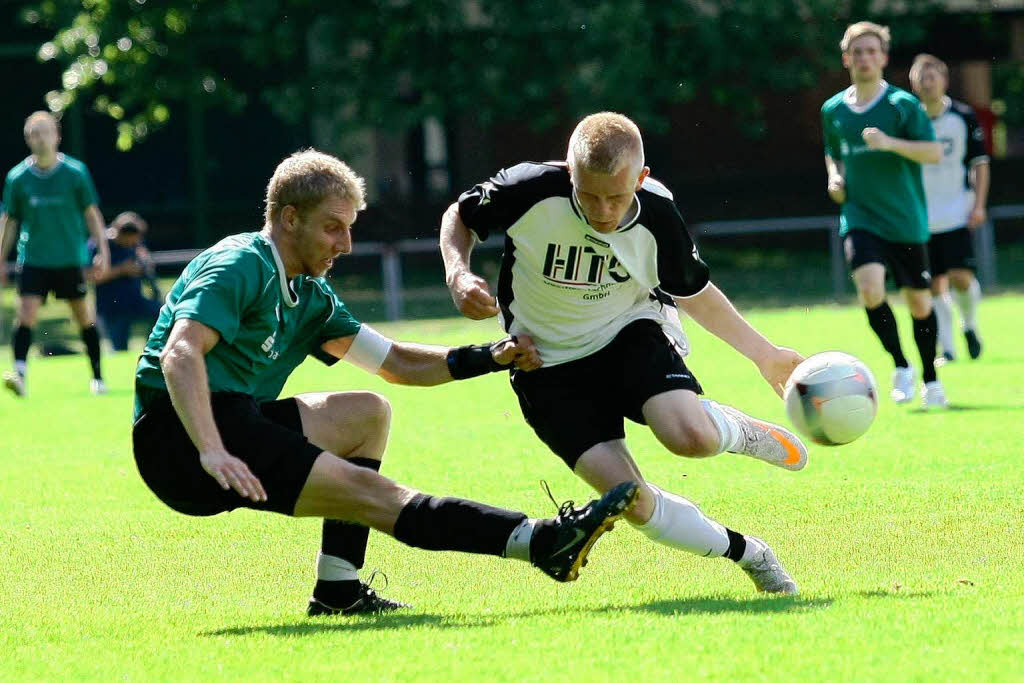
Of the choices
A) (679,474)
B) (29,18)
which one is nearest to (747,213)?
(29,18)

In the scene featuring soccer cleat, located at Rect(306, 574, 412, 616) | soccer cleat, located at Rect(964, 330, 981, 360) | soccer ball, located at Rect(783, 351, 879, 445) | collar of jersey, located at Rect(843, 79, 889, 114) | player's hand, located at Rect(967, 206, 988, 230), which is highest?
collar of jersey, located at Rect(843, 79, 889, 114)

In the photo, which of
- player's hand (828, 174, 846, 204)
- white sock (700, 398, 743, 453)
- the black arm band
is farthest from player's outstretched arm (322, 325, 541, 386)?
player's hand (828, 174, 846, 204)

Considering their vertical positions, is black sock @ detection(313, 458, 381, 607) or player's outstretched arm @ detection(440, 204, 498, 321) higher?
player's outstretched arm @ detection(440, 204, 498, 321)

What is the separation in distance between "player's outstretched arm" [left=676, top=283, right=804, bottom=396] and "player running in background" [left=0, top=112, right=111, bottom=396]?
8573mm

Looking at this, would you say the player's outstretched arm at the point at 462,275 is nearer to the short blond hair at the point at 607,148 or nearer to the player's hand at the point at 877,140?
the short blond hair at the point at 607,148

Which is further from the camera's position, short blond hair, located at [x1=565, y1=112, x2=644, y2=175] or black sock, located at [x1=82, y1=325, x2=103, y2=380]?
black sock, located at [x1=82, y1=325, x2=103, y2=380]

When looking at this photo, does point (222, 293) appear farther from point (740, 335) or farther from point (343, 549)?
point (740, 335)

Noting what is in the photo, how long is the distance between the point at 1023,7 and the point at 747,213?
6613 millimetres

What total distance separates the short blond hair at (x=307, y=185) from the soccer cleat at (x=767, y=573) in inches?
69.8

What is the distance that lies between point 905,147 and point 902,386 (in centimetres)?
158

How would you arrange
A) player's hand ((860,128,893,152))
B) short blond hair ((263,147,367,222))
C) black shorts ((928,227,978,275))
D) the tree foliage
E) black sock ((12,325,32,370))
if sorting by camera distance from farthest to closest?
the tree foliage
black sock ((12,325,32,370))
black shorts ((928,227,978,275))
player's hand ((860,128,893,152))
short blond hair ((263,147,367,222))

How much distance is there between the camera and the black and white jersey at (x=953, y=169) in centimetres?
1326

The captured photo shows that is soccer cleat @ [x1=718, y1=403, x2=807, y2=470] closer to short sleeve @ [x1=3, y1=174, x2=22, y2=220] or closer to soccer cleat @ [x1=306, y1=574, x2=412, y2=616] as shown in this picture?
soccer cleat @ [x1=306, y1=574, x2=412, y2=616]

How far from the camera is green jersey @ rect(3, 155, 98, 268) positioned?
1337 cm
